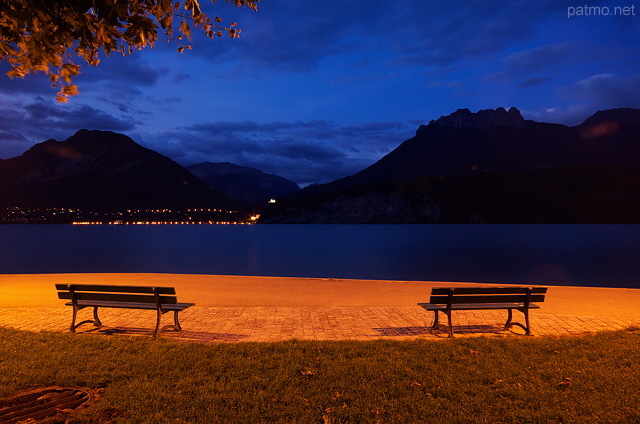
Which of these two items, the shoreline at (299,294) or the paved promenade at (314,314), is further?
the shoreline at (299,294)

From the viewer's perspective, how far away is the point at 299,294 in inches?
559

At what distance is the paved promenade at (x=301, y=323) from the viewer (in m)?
8.55

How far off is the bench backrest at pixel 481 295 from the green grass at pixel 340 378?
93cm

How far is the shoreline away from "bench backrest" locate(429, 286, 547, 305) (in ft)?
10.7

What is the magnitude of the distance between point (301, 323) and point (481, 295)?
3.86 m

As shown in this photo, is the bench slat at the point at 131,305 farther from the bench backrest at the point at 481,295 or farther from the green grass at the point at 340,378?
the bench backrest at the point at 481,295

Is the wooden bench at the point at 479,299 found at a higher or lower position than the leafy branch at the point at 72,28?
lower

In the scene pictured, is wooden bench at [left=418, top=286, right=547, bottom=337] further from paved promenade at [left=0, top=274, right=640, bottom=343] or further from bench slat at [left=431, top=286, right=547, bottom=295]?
paved promenade at [left=0, top=274, right=640, bottom=343]

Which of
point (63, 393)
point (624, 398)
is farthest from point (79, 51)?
point (624, 398)

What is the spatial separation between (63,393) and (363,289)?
36.6 ft

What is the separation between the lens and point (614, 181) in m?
186

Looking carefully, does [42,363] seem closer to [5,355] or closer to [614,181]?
[5,355]

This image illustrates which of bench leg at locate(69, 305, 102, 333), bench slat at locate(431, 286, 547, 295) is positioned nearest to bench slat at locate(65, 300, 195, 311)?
bench leg at locate(69, 305, 102, 333)

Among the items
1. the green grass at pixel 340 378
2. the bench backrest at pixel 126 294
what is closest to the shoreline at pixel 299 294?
the bench backrest at pixel 126 294
